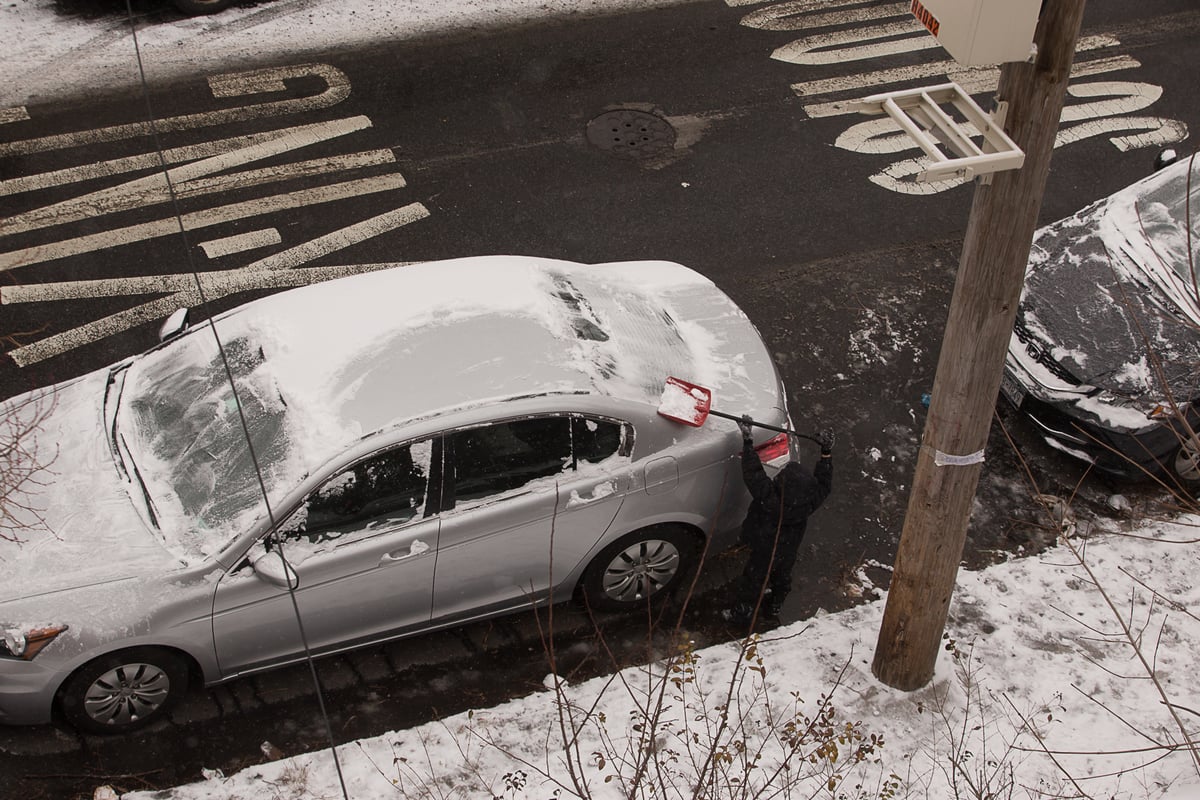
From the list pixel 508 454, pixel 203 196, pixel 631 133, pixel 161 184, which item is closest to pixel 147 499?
Answer: pixel 508 454

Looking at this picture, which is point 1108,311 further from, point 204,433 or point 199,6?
point 199,6

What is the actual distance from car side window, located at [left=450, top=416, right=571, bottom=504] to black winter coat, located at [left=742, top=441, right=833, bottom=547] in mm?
1006

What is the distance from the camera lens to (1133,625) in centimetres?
650

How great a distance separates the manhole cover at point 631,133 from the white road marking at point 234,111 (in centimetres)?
247

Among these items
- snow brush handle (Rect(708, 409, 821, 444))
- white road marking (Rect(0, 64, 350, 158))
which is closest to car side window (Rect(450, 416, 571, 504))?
snow brush handle (Rect(708, 409, 821, 444))

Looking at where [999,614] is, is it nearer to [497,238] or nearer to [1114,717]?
[1114,717]

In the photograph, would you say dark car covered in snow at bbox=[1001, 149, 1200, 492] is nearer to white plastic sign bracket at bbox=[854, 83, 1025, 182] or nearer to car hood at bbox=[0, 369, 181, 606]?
white plastic sign bracket at bbox=[854, 83, 1025, 182]

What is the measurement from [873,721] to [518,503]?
226 cm

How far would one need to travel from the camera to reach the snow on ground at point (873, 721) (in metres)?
5.48

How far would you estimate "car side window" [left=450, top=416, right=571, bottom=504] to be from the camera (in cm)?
564

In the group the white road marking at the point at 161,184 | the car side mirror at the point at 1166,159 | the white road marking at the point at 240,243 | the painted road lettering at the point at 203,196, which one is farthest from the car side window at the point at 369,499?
the car side mirror at the point at 1166,159

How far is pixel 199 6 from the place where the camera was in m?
11.4

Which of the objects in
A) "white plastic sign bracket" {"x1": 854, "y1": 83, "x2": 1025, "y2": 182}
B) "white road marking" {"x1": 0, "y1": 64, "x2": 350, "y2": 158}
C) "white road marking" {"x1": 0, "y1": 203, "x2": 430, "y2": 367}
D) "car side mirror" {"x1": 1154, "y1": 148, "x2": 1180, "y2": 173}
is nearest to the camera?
"white plastic sign bracket" {"x1": 854, "y1": 83, "x2": 1025, "y2": 182}

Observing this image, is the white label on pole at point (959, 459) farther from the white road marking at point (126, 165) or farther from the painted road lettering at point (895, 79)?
the white road marking at point (126, 165)
